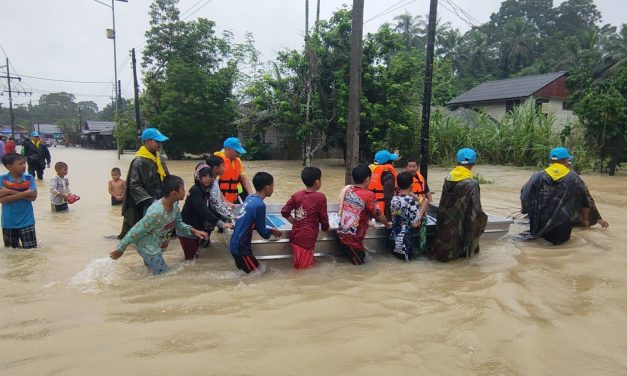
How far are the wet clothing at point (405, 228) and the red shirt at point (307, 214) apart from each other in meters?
1.02

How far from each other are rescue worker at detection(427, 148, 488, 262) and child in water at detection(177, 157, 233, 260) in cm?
267

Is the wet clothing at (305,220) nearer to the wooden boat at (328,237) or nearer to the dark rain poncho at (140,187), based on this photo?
the wooden boat at (328,237)

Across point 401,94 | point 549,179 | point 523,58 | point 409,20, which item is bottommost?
point 549,179

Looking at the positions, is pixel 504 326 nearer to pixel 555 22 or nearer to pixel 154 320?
pixel 154 320

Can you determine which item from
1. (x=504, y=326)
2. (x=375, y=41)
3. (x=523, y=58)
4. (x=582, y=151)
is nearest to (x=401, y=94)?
(x=375, y=41)

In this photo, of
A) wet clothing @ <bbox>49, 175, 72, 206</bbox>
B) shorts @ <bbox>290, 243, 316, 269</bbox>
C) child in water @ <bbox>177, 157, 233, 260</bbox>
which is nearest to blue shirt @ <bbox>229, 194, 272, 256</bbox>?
child in water @ <bbox>177, 157, 233, 260</bbox>

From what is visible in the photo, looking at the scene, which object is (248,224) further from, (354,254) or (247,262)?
(354,254)

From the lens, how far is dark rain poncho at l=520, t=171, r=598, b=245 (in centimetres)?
634

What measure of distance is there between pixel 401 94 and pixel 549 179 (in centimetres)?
1235

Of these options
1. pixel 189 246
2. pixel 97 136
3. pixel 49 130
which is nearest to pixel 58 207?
pixel 189 246

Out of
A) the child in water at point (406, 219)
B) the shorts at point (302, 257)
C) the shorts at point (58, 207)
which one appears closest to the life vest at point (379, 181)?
the child in water at point (406, 219)

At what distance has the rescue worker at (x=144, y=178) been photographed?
18.4 ft

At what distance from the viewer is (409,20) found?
5153cm

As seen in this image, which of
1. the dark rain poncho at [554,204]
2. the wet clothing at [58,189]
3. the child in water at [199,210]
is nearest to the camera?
the child in water at [199,210]
